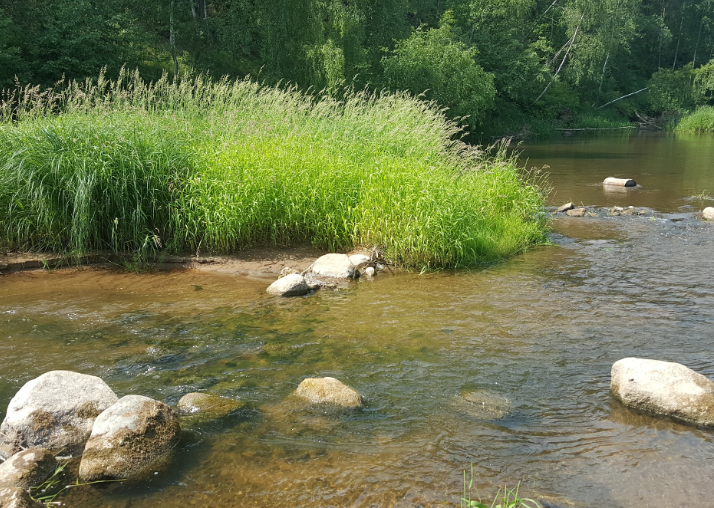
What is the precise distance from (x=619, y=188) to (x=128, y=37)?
18407mm

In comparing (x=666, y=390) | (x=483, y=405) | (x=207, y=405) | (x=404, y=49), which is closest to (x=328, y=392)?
(x=207, y=405)

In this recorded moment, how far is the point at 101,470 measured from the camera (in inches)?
132

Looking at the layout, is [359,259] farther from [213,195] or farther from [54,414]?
[54,414]

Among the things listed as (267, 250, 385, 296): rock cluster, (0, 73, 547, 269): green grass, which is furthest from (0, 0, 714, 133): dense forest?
(267, 250, 385, 296): rock cluster

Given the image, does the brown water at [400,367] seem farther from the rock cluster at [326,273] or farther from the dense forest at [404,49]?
the dense forest at [404,49]

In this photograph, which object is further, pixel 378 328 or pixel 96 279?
pixel 96 279

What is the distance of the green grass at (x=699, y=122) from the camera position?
4222cm

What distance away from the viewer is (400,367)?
4875 mm

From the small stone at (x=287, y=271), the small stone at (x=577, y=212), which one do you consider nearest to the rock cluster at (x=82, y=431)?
the small stone at (x=287, y=271)

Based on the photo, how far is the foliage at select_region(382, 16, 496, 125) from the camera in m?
27.7

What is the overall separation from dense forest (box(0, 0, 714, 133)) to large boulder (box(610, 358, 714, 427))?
11.9 meters

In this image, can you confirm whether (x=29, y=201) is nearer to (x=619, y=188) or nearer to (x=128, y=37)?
(x=619, y=188)

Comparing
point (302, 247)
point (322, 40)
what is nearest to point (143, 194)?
point (302, 247)

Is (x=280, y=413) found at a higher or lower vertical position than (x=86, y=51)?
lower
